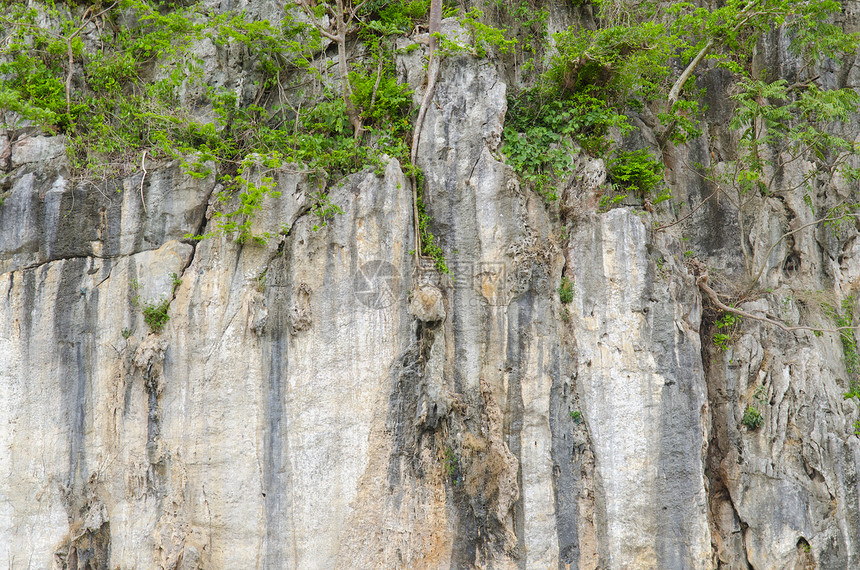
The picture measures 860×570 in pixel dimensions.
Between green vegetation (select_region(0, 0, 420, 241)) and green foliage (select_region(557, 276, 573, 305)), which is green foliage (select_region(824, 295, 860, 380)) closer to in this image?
green foliage (select_region(557, 276, 573, 305))

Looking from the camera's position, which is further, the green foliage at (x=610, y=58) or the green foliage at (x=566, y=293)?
the green foliage at (x=610, y=58)

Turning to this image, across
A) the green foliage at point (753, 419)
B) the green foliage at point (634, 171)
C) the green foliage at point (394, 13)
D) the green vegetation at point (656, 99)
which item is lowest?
the green foliage at point (753, 419)

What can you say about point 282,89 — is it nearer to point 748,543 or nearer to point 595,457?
point 595,457

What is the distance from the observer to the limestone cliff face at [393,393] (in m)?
7.43

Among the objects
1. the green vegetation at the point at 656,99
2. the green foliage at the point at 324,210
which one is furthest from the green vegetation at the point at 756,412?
the green foliage at the point at 324,210

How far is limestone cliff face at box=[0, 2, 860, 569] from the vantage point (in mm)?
7434

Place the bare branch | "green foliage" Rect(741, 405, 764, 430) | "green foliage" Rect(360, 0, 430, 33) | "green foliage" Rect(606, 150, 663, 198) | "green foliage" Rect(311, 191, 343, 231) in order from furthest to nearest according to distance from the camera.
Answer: "green foliage" Rect(360, 0, 430, 33), "green foliage" Rect(606, 150, 663, 198), the bare branch, "green foliage" Rect(741, 405, 764, 430), "green foliage" Rect(311, 191, 343, 231)

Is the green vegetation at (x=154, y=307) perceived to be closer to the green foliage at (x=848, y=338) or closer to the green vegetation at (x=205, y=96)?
the green vegetation at (x=205, y=96)

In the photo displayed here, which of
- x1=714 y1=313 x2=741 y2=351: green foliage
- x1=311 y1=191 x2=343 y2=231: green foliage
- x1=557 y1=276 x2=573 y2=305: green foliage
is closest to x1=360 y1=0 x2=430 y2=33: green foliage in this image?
x1=311 y1=191 x2=343 y2=231: green foliage

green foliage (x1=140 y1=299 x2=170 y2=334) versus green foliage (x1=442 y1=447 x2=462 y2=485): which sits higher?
green foliage (x1=140 y1=299 x2=170 y2=334)

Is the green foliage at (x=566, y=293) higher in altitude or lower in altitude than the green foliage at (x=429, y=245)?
lower

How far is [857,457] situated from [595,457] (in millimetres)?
3615

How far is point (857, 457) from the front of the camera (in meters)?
8.00

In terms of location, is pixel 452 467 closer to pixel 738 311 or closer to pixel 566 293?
pixel 566 293
